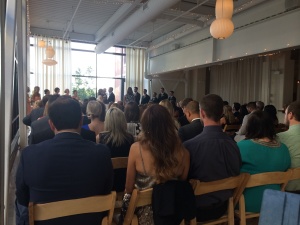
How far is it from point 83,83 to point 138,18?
564cm

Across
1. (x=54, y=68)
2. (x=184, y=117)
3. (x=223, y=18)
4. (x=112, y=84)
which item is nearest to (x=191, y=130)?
(x=184, y=117)

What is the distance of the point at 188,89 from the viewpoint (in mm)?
13102

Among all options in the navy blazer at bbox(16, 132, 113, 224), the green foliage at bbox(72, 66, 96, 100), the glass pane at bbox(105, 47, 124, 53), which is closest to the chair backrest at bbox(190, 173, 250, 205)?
the navy blazer at bbox(16, 132, 113, 224)

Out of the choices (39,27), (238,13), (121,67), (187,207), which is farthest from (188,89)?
(187,207)

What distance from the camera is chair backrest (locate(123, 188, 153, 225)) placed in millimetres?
1607

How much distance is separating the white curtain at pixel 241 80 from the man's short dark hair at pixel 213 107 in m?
8.38

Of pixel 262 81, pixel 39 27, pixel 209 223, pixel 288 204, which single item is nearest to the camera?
pixel 288 204

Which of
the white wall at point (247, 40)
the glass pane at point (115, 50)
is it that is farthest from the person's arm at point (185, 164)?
the glass pane at point (115, 50)

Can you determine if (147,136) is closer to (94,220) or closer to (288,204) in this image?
(94,220)

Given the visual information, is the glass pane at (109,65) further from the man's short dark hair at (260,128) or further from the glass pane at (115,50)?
the man's short dark hair at (260,128)

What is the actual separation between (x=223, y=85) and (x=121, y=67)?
4846mm

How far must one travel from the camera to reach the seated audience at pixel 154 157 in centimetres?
177

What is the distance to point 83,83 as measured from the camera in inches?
489

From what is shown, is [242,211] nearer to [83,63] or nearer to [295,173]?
[295,173]
